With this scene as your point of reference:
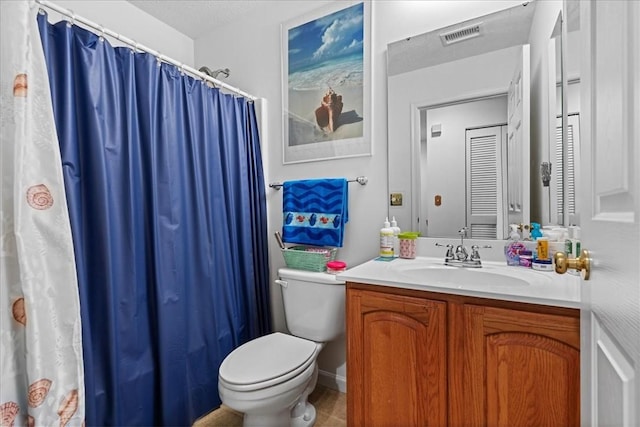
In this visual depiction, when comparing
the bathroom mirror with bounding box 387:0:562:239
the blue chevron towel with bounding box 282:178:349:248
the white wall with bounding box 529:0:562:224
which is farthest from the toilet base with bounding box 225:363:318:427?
the white wall with bounding box 529:0:562:224

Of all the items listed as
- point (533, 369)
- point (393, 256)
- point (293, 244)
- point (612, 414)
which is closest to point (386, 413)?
point (533, 369)

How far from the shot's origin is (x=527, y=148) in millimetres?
1317

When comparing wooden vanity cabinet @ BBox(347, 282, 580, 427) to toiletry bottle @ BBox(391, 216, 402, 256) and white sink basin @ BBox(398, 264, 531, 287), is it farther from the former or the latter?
toiletry bottle @ BBox(391, 216, 402, 256)

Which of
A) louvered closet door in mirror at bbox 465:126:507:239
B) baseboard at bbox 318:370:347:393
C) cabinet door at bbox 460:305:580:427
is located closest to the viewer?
cabinet door at bbox 460:305:580:427

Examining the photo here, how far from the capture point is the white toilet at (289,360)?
1.18 metres

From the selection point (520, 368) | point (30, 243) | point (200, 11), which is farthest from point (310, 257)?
point (200, 11)

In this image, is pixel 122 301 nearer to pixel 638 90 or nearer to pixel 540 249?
pixel 638 90

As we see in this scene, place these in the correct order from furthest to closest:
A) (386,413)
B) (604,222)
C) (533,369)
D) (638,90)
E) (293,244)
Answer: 1. (293,244)
2. (386,413)
3. (533,369)
4. (604,222)
5. (638,90)

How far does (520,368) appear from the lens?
914 millimetres

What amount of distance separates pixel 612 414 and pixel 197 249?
1550 mm

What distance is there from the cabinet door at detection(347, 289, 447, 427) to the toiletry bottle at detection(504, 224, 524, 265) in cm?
51

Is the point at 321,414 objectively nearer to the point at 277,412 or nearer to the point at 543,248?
the point at 277,412

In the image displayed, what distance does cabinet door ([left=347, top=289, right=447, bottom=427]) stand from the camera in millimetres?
1040

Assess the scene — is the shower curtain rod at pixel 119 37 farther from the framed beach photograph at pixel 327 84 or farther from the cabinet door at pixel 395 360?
the cabinet door at pixel 395 360
